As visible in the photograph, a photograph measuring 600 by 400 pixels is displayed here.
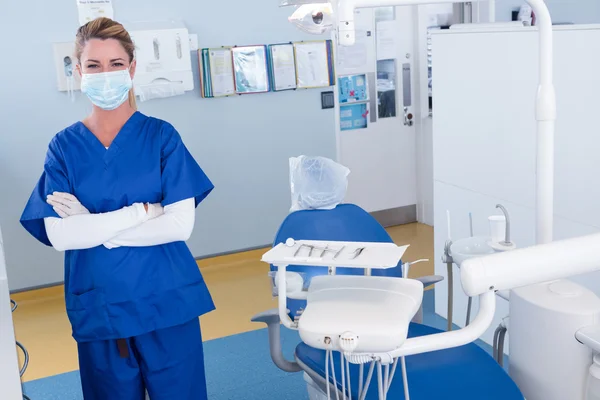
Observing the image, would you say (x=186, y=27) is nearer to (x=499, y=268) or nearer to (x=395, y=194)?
(x=395, y=194)

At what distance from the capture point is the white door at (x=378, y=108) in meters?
4.57

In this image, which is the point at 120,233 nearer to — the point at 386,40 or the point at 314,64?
the point at 314,64

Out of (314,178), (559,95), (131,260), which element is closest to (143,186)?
(131,260)

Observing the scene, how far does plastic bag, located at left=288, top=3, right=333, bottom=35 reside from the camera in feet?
5.65

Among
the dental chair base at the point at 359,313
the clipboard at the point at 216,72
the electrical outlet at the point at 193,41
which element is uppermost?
the electrical outlet at the point at 193,41

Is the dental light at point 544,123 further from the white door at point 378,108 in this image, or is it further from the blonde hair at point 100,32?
the white door at point 378,108

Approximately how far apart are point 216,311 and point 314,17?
7.02 ft

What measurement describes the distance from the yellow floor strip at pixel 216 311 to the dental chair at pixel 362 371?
1.33 m

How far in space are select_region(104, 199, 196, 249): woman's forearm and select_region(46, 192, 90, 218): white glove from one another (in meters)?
0.12

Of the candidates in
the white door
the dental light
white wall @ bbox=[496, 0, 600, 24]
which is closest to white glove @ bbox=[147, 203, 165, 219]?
the dental light

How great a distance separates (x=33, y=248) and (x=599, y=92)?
292 cm

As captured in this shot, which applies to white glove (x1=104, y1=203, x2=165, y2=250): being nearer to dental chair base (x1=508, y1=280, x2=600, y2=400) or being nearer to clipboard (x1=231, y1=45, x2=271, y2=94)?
dental chair base (x1=508, y1=280, x2=600, y2=400)

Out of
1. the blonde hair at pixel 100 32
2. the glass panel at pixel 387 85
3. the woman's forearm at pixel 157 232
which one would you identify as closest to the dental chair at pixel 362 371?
the woman's forearm at pixel 157 232

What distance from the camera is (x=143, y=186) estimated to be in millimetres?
1898
